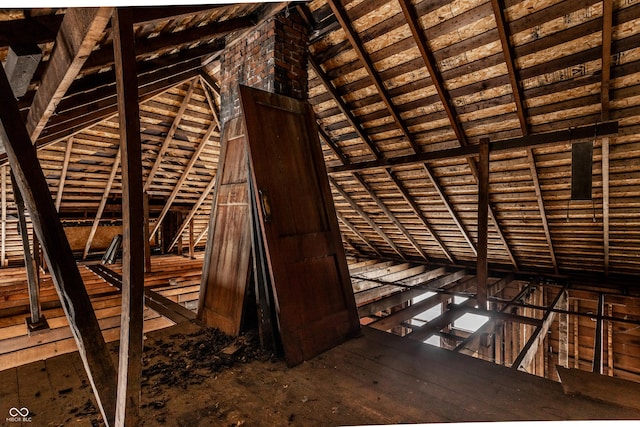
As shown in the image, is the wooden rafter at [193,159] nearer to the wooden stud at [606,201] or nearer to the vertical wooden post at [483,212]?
the vertical wooden post at [483,212]

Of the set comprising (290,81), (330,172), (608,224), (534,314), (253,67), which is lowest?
(534,314)

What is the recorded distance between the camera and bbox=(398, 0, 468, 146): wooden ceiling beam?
3.40 meters

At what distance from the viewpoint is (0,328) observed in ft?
10.6

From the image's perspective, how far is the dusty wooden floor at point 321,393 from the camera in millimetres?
1799

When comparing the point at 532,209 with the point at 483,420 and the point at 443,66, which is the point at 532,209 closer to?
the point at 443,66

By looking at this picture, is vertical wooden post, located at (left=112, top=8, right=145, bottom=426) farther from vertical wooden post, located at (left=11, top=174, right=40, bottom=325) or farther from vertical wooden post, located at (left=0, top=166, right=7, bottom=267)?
vertical wooden post, located at (left=0, top=166, right=7, bottom=267)

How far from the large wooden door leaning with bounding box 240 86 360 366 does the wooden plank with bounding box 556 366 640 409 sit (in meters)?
1.61

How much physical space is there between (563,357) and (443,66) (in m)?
6.64

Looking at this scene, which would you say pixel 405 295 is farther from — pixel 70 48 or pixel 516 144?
pixel 70 48

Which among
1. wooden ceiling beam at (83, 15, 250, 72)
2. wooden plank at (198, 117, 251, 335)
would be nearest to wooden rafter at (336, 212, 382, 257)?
wooden plank at (198, 117, 251, 335)

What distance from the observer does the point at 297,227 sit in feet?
9.02

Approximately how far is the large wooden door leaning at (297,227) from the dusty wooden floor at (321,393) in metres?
0.28

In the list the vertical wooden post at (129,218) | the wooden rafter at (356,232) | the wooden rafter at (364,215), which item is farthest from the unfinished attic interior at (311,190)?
the wooden rafter at (356,232)

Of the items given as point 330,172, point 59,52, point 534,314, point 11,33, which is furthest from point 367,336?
point 534,314
